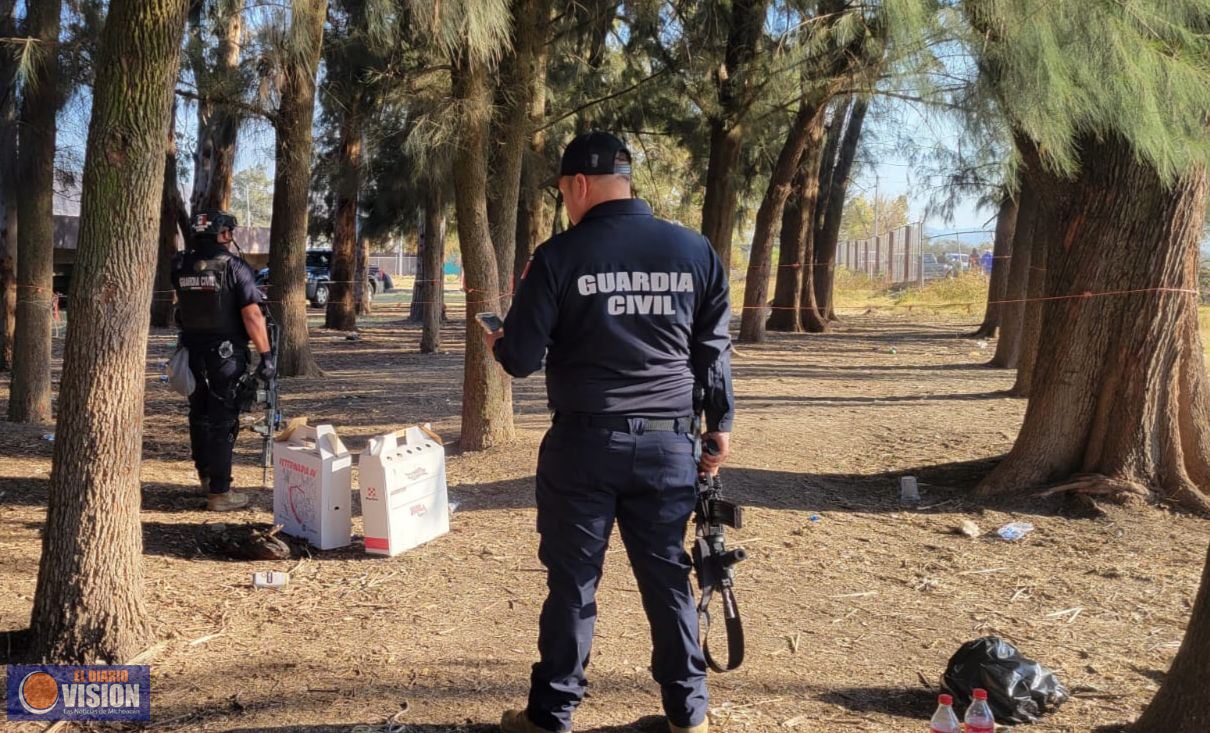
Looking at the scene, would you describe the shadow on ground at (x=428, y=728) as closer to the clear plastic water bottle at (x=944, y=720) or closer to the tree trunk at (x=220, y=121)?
the clear plastic water bottle at (x=944, y=720)

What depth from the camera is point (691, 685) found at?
3.39 metres

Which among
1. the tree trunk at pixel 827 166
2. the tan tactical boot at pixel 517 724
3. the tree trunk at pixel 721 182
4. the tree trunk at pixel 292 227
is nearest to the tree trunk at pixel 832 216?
the tree trunk at pixel 827 166

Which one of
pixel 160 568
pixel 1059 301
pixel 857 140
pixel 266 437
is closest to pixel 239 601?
pixel 160 568

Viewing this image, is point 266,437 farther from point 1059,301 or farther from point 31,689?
point 1059,301

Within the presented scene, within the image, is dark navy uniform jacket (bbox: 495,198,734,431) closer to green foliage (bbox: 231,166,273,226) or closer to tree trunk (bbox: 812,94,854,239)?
tree trunk (bbox: 812,94,854,239)

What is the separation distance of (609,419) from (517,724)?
1.04 metres

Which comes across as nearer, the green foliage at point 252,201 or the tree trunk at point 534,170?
the tree trunk at point 534,170

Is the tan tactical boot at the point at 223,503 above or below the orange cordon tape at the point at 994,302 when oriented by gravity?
below

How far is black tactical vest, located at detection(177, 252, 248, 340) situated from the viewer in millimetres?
6129

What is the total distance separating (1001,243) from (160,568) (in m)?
16.7

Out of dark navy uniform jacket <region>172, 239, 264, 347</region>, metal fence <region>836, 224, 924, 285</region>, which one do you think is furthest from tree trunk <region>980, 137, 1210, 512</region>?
metal fence <region>836, 224, 924, 285</region>

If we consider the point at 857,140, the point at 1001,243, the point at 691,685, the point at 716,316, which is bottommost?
the point at 691,685

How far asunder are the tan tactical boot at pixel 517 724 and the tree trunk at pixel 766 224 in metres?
14.4

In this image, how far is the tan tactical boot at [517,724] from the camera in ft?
11.1
